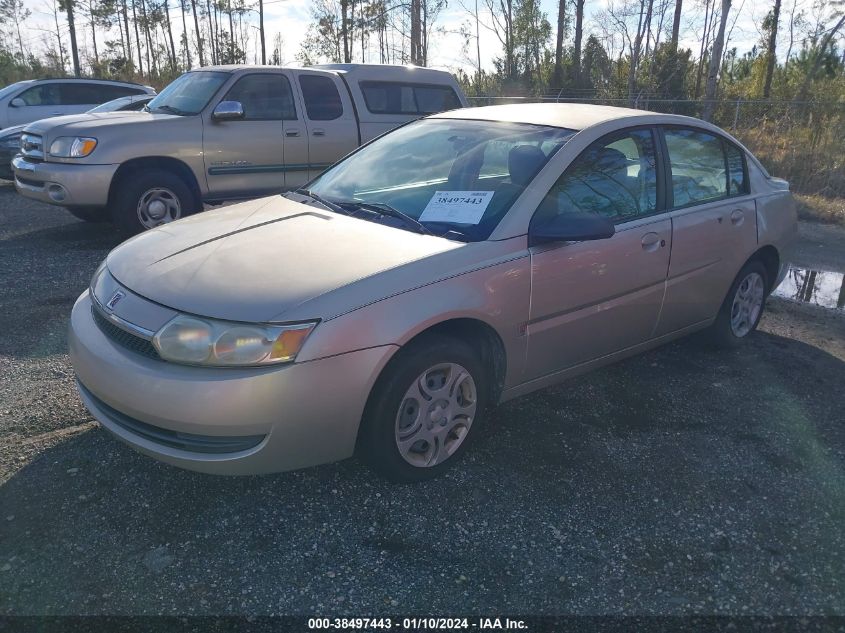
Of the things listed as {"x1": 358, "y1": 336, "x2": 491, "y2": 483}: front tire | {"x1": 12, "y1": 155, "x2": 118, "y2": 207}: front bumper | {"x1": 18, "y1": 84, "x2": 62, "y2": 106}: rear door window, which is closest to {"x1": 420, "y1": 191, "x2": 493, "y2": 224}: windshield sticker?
{"x1": 358, "y1": 336, "x2": 491, "y2": 483}: front tire

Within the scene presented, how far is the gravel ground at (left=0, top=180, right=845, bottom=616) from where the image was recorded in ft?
7.92

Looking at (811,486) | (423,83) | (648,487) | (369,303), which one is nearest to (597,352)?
(648,487)

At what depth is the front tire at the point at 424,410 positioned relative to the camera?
109 inches

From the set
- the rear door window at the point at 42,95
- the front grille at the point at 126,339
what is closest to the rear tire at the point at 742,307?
the front grille at the point at 126,339

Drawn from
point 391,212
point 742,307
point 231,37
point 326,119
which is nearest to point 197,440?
point 391,212

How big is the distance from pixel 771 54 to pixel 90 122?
26.0m

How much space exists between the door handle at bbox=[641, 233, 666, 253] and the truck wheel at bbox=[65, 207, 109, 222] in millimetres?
5551

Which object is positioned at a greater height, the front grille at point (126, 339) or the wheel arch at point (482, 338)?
the front grille at point (126, 339)

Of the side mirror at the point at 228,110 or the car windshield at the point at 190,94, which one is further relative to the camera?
the car windshield at the point at 190,94

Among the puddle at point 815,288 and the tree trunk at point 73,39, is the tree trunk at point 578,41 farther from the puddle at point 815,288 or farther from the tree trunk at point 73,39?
the puddle at point 815,288

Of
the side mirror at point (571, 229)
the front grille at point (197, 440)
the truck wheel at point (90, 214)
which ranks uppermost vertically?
the side mirror at point (571, 229)

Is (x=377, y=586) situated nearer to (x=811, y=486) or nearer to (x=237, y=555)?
(x=237, y=555)

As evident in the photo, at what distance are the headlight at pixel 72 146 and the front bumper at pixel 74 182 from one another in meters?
0.10

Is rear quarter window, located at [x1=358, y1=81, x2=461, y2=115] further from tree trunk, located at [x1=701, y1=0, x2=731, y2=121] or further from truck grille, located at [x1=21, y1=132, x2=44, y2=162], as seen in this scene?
tree trunk, located at [x1=701, y1=0, x2=731, y2=121]
